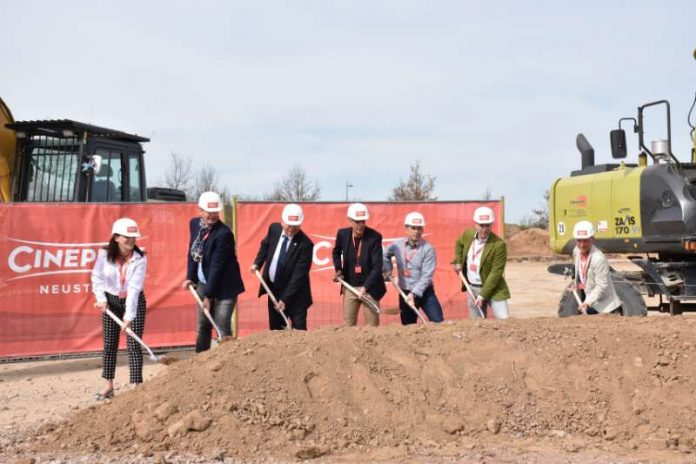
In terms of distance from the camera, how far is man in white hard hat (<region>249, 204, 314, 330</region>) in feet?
25.5

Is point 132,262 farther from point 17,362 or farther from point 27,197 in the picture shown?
point 27,197

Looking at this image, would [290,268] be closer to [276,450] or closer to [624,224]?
[276,450]

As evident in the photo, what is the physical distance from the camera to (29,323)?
972 centimetres

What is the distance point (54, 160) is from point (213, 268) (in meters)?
5.22

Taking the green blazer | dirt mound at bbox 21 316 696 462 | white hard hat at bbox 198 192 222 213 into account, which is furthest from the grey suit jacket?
white hard hat at bbox 198 192 222 213

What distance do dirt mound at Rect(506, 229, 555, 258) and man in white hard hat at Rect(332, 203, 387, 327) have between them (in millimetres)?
30086

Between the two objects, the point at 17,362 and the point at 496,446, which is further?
the point at 17,362

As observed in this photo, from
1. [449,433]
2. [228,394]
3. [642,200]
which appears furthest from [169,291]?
[642,200]

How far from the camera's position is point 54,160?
11.3m

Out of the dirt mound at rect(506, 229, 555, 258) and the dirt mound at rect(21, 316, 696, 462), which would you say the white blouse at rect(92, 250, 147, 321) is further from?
the dirt mound at rect(506, 229, 555, 258)

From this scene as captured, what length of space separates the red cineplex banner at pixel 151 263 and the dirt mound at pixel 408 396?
402 centimetres

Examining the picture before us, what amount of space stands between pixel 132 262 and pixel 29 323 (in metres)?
3.35

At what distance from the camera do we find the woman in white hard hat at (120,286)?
23.6 feet

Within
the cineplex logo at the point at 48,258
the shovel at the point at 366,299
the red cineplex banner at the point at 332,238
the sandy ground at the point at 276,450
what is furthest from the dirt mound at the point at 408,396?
the cineplex logo at the point at 48,258
